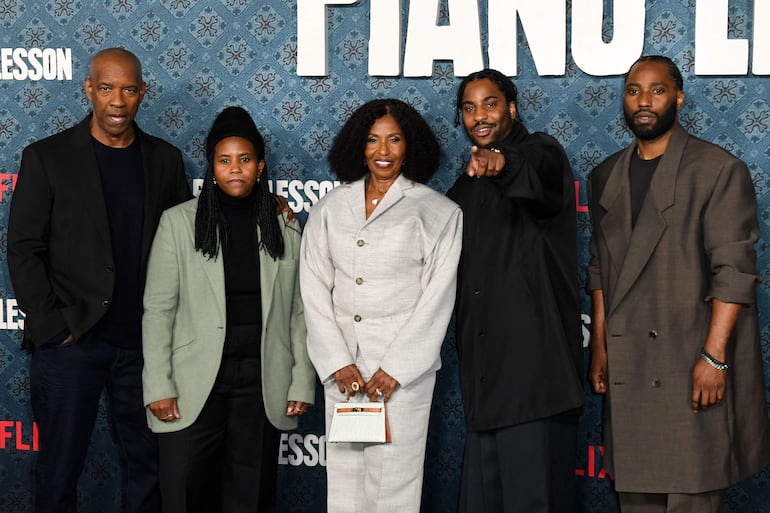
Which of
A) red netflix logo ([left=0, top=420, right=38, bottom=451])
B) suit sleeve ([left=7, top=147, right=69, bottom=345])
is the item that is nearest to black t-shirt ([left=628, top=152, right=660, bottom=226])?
suit sleeve ([left=7, top=147, right=69, bottom=345])

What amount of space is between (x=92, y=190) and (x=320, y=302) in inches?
37.9

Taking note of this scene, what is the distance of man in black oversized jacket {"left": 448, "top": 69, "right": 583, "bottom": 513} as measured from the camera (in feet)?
9.18

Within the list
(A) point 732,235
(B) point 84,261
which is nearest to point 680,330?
(A) point 732,235

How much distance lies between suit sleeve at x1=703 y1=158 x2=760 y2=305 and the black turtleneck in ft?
4.81

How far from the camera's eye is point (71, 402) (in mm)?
3191

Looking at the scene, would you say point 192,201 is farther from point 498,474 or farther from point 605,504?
point 605,504

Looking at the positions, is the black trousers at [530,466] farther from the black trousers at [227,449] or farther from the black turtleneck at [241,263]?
the black turtleneck at [241,263]

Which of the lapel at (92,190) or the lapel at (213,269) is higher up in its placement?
the lapel at (92,190)

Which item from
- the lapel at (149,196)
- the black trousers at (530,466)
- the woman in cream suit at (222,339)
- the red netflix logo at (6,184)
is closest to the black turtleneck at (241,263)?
the woman in cream suit at (222,339)

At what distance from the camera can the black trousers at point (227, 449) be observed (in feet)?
9.77

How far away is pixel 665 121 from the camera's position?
2861mm

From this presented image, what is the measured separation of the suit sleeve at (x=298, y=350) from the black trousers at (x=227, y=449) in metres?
0.13

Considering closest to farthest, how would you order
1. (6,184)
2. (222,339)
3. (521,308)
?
1. (521,308)
2. (222,339)
3. (6,184)

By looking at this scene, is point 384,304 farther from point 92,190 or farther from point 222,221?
point 92,190
